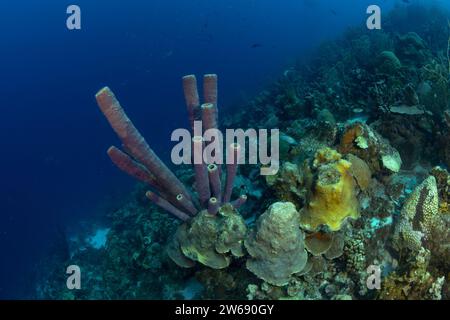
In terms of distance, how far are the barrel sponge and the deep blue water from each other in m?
13.5

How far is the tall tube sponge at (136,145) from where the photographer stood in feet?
10.9

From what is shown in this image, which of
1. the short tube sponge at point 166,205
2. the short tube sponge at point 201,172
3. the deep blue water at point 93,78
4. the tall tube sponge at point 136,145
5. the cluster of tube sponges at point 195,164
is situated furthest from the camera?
the deep blue water at point 93,78

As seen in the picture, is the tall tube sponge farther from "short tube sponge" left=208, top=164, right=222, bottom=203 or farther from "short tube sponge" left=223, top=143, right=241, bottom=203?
"short tube sponge" left=223, top=143, right=241, bottom=203

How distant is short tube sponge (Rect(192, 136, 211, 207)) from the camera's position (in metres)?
3.71

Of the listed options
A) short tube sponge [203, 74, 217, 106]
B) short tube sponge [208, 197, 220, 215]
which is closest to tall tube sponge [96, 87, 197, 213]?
short tube sponge [208, 197, 220, 215]

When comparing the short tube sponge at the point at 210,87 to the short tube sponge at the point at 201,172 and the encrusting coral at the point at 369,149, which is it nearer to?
the short tube sponge at the point at 201,172

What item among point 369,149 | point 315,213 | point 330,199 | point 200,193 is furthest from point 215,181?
point 369,149

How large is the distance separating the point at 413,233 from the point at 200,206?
7.59 ft

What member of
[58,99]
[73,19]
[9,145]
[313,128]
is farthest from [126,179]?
[58,99]

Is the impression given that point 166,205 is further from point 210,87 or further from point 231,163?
point 210,87

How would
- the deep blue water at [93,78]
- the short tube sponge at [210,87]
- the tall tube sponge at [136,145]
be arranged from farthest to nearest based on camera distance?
the deep blue water at [93,78]
the short tube sponge at [210,87]
the tall tube sponge at [136,145]

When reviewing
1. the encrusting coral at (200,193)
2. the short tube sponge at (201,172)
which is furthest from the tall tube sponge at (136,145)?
the short tube sponge at (201,172)

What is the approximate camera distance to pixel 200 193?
4195 millimetres
